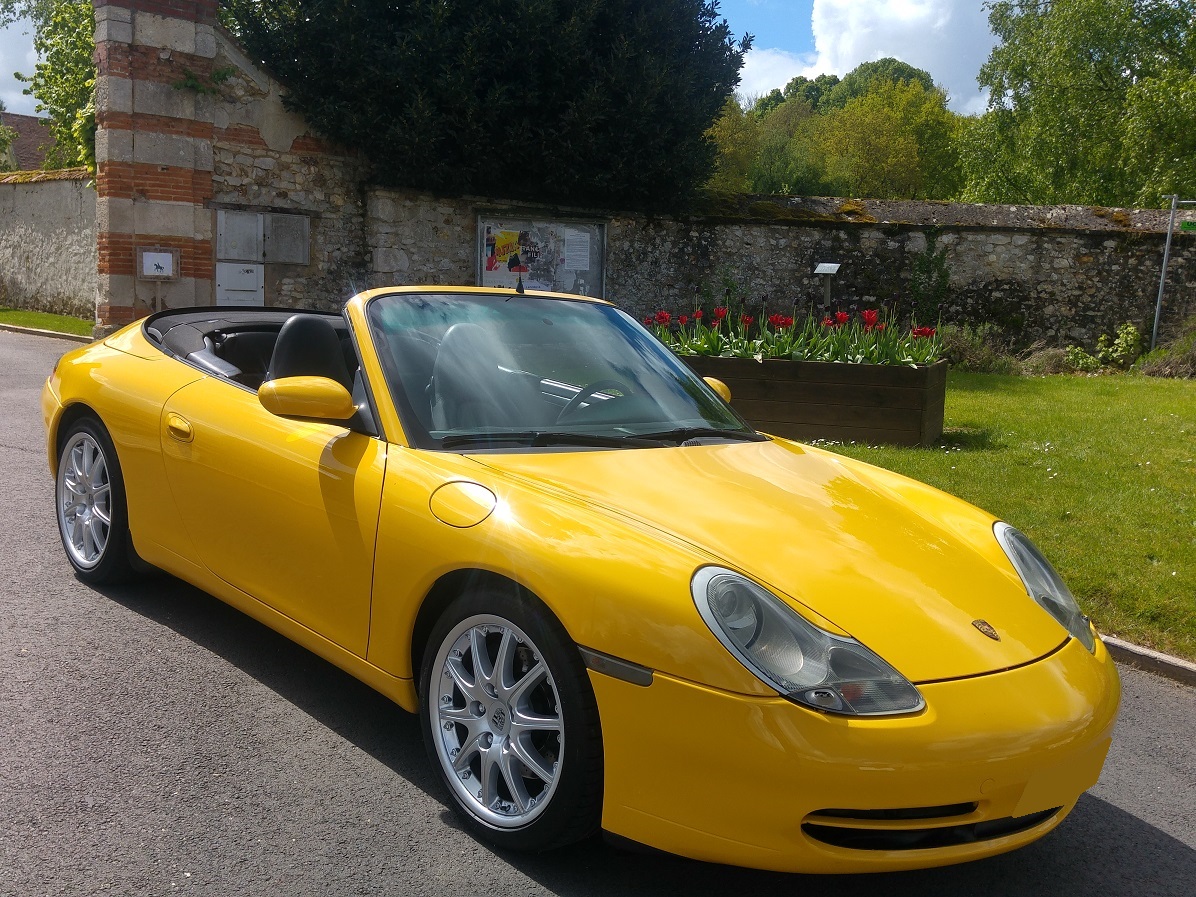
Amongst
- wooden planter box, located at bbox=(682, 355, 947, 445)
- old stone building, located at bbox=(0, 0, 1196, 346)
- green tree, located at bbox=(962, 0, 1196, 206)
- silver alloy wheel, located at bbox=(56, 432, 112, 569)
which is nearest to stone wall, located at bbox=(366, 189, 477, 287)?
old stone building, located at bbox=(0, 0, 1196, 346)

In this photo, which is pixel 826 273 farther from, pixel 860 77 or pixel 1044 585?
pixel 860 77

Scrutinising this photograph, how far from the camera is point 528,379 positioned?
3.61 meters

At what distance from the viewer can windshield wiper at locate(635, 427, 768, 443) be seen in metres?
3.55

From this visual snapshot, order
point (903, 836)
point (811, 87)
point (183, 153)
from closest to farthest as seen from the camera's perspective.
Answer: point (903, 836) < point (183, 153) < point (811, 87)

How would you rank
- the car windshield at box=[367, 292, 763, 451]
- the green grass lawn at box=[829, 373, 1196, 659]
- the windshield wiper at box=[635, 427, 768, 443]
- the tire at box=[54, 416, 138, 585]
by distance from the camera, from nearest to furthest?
1. the car windshield at box=[367, 292, 763, 451]
2. the windshield wiper at box=[635, 427, 768, 443]
3. the tire at box=[54, 416, 138, 585]
4. the green grass lawn at box=[829, 373, 1196, 659]

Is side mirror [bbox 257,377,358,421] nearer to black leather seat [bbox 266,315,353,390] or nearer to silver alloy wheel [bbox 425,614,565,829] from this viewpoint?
black leather seat [bbox 266,315,353,390]

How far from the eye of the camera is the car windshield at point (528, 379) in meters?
3.38

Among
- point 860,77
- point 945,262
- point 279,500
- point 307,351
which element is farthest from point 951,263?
point 860,77

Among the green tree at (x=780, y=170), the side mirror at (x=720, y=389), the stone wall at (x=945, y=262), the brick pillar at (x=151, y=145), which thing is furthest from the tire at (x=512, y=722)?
the green tree at (x=780, y=170)

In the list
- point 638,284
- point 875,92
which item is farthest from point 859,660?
point 875,92

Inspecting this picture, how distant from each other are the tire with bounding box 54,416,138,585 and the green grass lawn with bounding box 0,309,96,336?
15452mm

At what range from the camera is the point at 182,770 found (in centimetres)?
315

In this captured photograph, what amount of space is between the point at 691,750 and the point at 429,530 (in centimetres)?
100

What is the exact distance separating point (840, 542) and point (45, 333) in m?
19.3
